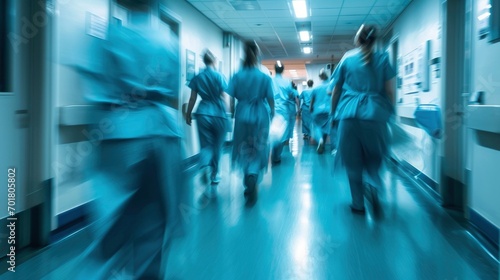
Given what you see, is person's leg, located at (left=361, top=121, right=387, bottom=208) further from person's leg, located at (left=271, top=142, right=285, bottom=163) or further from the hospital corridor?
person's leg, located at (left=271, top=142, right=285, bottom=163)

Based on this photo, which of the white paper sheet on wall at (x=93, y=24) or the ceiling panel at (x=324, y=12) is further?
the ceiling panel at (x=324, y=12)

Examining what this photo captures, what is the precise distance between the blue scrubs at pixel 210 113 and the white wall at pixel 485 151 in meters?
2.24

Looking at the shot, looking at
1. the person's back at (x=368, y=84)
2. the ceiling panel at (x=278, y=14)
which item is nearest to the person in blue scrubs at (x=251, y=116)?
the person's back at (x=368, y=84)

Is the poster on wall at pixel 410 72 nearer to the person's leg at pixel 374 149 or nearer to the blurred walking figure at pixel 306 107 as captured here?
the person's leg at pixel 374 149

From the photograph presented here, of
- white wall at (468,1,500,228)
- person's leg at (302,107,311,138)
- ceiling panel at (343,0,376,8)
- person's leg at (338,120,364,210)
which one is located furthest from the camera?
person's leg at (302,107,311,138)

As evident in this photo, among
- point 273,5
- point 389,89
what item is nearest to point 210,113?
point 389,89

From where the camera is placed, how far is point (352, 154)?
312 cm

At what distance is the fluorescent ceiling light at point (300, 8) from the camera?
19.9 ft

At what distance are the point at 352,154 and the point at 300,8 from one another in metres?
3.98

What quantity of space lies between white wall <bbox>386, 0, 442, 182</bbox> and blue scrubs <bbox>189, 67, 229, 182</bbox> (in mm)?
1773

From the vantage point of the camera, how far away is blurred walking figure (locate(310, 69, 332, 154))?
7.02 m

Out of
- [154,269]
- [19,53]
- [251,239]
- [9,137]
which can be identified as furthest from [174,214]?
[19,53]

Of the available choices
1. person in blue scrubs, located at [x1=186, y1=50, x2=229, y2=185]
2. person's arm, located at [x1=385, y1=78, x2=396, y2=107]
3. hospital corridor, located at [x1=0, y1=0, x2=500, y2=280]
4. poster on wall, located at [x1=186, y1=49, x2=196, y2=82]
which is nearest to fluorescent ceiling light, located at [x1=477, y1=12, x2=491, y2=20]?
hospital corridor, located at [x1=0, y1=0, x2=500, y2=280]

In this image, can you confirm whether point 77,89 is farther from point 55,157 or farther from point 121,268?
point 121,268
